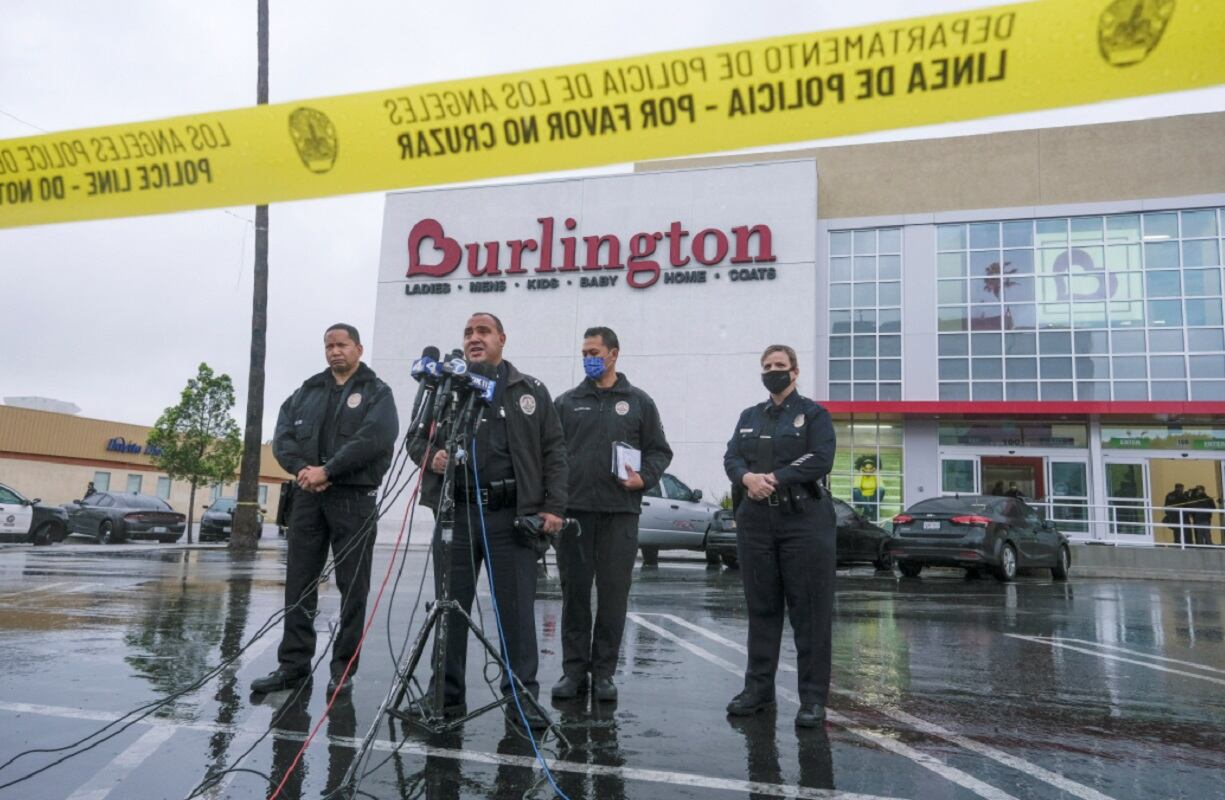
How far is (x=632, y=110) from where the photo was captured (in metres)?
5.02

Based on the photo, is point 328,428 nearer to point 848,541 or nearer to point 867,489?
point 848,541

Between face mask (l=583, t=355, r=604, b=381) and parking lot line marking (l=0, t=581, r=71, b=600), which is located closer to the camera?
face mask (l=583, t=355, r=604, b=381)

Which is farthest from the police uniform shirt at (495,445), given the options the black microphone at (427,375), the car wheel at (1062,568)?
the car wheel at (1062,568)

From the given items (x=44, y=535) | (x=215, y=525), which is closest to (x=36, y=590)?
(x=44, y=535)

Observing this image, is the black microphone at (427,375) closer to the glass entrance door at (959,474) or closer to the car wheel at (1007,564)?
the car wheel at (1007,564)

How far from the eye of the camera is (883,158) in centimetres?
2745

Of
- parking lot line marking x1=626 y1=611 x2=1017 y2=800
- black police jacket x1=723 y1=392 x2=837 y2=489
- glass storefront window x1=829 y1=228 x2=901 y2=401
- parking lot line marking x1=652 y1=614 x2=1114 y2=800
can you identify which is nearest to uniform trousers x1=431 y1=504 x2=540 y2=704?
black police jacket x1=723 y1=392 x2=837 y2=489

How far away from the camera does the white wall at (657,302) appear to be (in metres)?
25.6

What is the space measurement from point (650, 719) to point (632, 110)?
328cm

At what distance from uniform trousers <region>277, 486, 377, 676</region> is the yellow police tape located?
199 cm

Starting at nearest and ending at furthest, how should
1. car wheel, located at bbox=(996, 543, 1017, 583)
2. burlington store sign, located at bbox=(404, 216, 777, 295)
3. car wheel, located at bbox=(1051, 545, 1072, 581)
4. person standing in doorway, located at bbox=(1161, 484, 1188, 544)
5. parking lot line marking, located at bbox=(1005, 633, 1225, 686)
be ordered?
parking lot line marking, located at bbox=(1005, 633, 1225, 686), car wheel, located at bbox=(996, 543, 1017, 583), car wheel, located at bbox=(1051, 545, 1072, 581), person standing in doorway, located at bbox=(1161, 484, 1188, 544), burlington store sign, located at bbox=(404, 216, 777, 295)

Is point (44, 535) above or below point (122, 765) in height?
above

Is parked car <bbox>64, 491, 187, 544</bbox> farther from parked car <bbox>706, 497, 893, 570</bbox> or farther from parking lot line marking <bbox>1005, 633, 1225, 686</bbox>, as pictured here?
parking lot line marking <bbox>1005, 633, 1225, 686</bbox>

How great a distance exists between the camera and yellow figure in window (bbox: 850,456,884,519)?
25.6 meters
